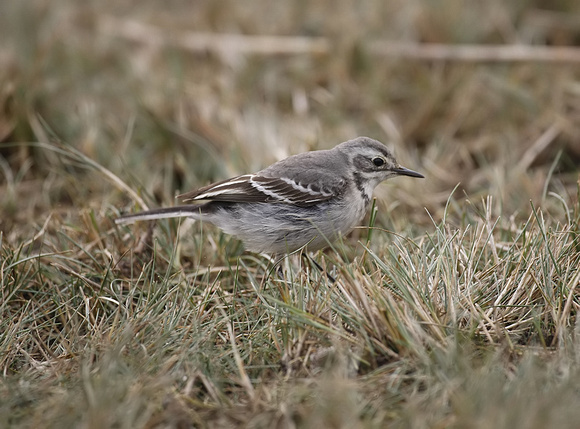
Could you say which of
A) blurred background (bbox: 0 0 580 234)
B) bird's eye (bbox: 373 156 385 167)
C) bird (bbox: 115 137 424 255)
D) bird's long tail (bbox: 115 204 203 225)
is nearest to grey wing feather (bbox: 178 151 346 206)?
bird (bbox: 115 137 424 255)

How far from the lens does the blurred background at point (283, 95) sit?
7.05 m

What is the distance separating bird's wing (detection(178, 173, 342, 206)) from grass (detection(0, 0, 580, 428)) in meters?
0.37

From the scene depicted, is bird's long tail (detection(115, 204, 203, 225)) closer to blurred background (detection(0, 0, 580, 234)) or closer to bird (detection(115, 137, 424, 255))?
bird (detection(115, 137, 424, 255))

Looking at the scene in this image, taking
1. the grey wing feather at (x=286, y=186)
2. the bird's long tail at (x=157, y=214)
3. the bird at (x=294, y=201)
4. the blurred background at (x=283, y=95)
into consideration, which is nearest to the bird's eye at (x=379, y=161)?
the bird at (x=294, y=201)

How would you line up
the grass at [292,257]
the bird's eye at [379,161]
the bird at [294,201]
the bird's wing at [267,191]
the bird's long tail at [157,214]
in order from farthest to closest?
the bird's eye at [379,161] < the bird's wing at [267,191] < the bird at [294,201] < the bird's long tail at [157,214] < the grass at [292,257]

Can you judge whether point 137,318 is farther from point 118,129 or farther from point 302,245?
point 118,129

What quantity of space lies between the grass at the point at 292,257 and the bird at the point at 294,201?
9.3 inches

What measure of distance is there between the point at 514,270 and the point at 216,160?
141 inches

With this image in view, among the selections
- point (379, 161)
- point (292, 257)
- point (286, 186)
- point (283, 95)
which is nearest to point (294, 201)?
point (286, 186)

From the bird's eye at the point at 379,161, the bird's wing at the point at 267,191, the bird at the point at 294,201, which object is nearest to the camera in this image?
the bird at the point at 294,201

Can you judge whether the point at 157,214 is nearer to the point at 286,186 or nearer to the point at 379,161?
the point at 286,186

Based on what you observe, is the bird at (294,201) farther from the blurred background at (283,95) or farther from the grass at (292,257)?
the blurred background at (283,95)

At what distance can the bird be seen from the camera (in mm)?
5434

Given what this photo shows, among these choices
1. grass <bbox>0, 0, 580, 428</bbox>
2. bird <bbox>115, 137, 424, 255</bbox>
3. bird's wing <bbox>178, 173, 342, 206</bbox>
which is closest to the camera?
grass <bbox>0, 0, 580, 428</bbox>
